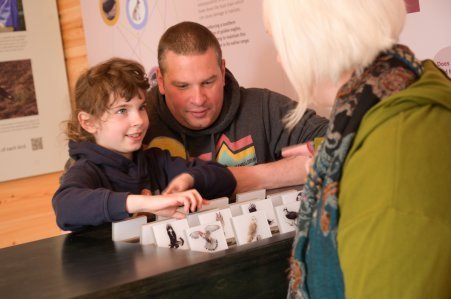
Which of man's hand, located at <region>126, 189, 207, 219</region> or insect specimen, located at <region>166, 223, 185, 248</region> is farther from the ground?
man's hand, located at <region>126, 189, 207, 219</region>

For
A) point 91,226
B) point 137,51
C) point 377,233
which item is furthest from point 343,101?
point 137,51

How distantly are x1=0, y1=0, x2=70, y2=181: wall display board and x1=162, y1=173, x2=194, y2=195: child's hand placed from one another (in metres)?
2.13

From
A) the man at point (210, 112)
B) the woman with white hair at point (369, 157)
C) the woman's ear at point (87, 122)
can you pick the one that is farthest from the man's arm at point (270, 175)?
the woman with white hair at point (369, 157)

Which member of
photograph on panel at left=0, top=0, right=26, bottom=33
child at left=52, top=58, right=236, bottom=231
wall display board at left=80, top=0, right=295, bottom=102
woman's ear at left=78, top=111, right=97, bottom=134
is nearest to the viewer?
child at left=52, top=58, right=236, bottom=231

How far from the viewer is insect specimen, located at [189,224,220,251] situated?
4.92 ft

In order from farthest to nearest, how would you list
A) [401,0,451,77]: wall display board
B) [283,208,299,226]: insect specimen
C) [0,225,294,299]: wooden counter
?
[401,0,451,77]: wall display board → [283,208,299,226]: insect specimen → [0,225,294,299]: wooden counter

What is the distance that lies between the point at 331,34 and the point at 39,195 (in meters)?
3.06

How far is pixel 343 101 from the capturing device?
1129 mm

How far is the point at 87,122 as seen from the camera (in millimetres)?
2078

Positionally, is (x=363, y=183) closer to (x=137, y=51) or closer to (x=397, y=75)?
(x=397, y=75)

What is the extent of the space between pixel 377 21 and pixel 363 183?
273mm

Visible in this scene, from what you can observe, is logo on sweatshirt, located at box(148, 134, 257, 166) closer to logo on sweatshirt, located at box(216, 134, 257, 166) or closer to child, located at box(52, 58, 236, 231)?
logo on sweatshirt, located at box(216, 134, 257, 166)

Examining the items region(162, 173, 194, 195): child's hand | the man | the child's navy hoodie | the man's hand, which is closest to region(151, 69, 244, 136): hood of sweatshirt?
the man

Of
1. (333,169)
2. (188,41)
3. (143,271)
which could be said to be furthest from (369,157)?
(188,41)
